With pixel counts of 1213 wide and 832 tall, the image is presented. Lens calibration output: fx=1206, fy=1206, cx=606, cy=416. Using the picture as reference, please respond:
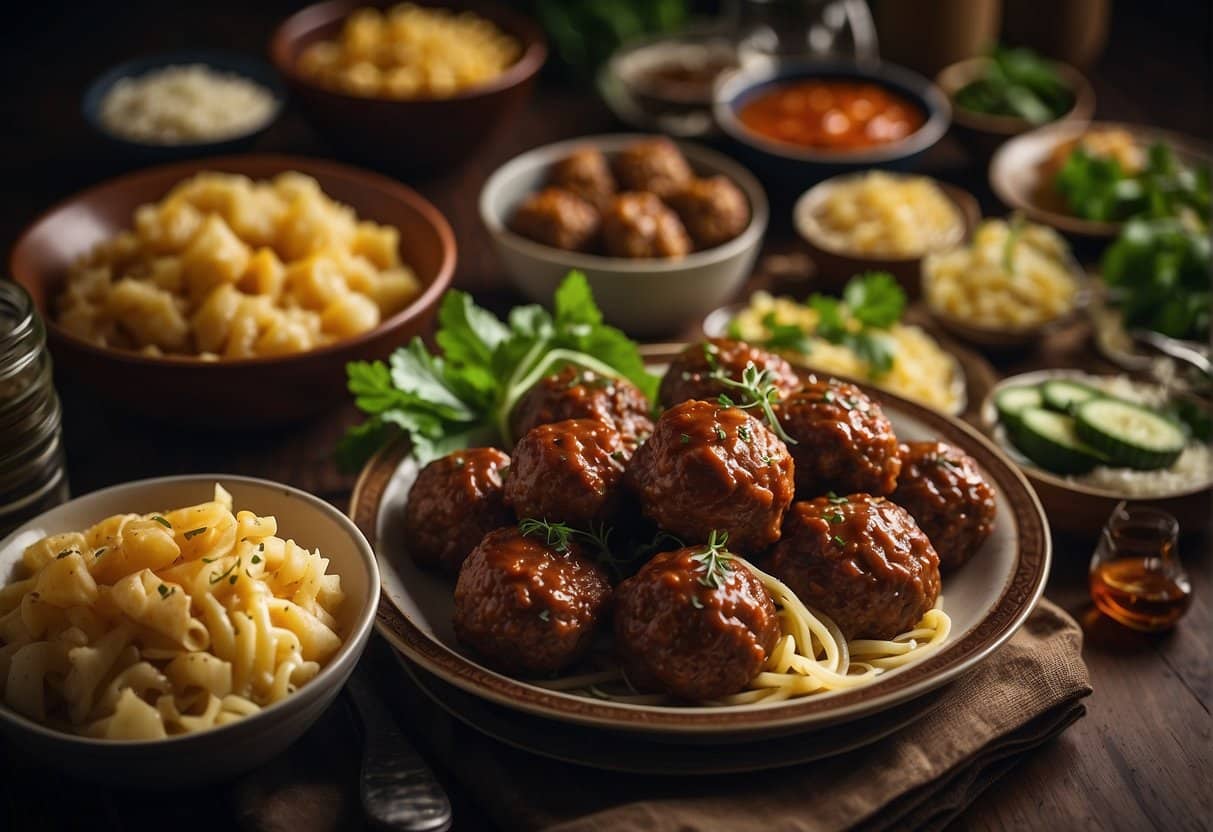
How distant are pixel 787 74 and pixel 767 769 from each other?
414 cm

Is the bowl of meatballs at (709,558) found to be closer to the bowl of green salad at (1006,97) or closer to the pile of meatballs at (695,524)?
the pile of meatballs at (695,524)

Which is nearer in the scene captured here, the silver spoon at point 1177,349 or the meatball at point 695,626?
the meatball at point 695,626

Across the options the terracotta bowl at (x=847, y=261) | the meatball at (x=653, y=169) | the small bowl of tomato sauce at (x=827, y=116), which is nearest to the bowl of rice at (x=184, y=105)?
the meatball at (x=653, y=169)

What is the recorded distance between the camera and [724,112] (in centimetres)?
559

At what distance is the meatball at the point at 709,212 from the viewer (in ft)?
15.1

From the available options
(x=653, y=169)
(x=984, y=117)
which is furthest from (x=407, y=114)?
(x=984, y=117)

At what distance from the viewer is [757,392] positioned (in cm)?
299

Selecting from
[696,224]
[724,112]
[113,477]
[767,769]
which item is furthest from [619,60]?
[767,769]

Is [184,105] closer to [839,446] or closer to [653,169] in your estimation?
[653,169]

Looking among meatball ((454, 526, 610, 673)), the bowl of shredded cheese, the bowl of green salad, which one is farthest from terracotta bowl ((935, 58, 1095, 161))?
meatball ((454, 526, 610, 673))

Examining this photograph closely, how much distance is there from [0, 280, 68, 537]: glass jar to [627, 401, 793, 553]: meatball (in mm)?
1551

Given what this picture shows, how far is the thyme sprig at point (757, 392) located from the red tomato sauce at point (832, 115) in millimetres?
2688

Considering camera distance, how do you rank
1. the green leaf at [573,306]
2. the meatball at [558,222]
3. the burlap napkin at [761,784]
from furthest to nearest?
the meatball at [558,222], the green leaf at [573,306], the burlap napkin at [761,784]

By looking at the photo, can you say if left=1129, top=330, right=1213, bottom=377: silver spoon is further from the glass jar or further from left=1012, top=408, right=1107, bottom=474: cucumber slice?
the glass jar
